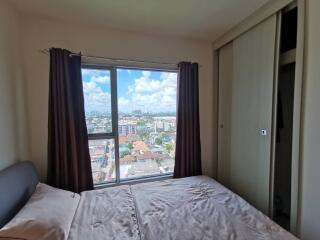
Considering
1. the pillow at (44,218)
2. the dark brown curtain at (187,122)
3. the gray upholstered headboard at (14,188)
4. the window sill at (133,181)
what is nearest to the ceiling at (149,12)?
the dark brown curtain at (187,122)

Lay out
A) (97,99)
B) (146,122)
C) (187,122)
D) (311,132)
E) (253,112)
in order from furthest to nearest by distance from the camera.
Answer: (146,122), (187,122), (97,99), (253,112), (311,132)

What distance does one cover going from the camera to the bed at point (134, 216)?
1118mm

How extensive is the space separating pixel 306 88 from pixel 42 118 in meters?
2.71

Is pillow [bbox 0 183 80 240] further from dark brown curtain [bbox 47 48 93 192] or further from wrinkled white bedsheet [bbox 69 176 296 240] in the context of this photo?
dark brown curtain [bbox 47 48 93 192]

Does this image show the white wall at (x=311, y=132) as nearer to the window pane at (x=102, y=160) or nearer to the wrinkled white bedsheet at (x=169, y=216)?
the wrinkled white bedsheet at (x=169, y=216)

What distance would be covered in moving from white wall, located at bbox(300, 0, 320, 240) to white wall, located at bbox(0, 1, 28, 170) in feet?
8.66

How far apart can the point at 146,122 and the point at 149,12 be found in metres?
1.41

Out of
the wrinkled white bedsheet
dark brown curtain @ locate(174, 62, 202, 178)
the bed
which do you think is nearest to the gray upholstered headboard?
the bed

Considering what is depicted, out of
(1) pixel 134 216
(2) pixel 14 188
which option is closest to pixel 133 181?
(1) pixel 134 216

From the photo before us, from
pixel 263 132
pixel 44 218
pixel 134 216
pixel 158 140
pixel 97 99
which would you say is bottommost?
pixel 134 216

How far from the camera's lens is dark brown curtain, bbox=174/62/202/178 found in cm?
249

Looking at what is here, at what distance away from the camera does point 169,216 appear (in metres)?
1.40

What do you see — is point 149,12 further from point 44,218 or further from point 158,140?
point 44,218

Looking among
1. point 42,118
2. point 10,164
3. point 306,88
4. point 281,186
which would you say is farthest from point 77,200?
point 281,186
